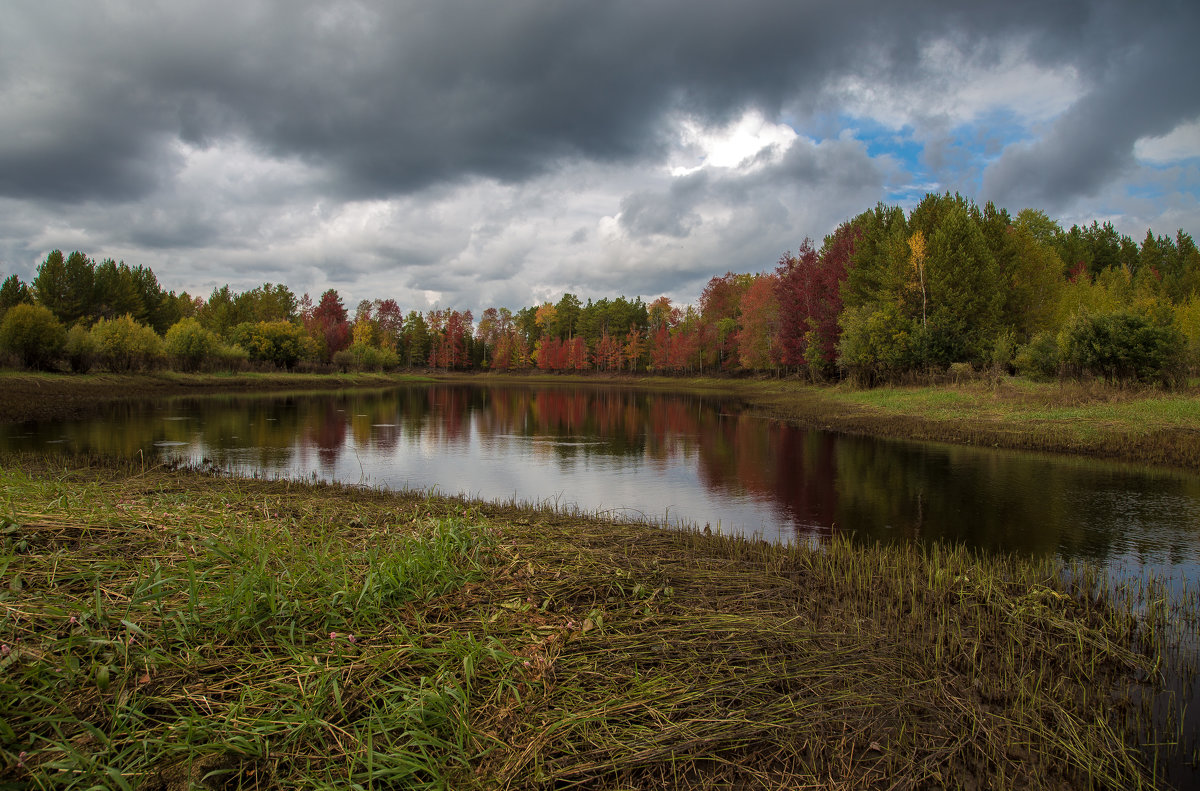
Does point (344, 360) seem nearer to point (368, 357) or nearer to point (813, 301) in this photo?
point (368, 357)

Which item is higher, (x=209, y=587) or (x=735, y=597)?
(x=209, y=587)

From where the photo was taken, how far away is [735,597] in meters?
6.04

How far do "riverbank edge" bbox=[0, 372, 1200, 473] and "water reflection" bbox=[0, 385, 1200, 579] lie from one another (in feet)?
6.07

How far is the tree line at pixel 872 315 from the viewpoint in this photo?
3278 cm

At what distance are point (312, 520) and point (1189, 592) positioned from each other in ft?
38.2

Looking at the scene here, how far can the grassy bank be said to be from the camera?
3.27m

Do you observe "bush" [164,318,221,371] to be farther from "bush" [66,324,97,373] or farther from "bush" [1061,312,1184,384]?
"bush" [1061,312,1184,384]

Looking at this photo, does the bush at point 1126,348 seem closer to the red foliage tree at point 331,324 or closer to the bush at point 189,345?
the bush at point 189,345

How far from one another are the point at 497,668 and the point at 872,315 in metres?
42.6

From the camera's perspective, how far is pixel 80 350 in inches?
1671

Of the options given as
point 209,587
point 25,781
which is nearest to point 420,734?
point 25,781

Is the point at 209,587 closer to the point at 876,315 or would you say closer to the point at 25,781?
the point at 25,781

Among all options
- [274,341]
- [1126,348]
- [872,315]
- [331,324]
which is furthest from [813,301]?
[331,324]

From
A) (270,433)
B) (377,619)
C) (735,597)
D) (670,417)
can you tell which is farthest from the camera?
(670,417)
